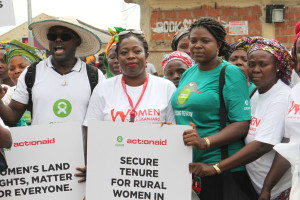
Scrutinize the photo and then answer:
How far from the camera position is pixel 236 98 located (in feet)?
10.9

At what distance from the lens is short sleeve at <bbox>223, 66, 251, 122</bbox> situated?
331 cm

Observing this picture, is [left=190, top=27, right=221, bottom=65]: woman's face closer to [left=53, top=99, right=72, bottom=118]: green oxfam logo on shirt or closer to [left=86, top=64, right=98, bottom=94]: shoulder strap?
[left=86, top=64, right=98, bottom=94]: shoulder strap

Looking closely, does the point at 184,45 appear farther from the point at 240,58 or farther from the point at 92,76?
the point at 92,76

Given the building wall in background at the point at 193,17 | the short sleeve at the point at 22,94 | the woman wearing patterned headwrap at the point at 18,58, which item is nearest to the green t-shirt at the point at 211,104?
the short sleeve at the point at 22,94

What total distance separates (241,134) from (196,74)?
0.63 metres

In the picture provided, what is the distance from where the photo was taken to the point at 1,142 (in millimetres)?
3045

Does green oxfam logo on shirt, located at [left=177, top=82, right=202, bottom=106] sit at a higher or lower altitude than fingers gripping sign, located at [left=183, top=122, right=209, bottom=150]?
higher

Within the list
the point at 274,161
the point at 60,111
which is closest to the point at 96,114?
the point at 60,111

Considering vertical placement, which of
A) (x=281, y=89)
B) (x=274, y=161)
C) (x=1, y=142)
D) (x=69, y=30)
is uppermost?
(x=69, y=30)

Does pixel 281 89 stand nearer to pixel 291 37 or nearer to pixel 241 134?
pixel 241 134

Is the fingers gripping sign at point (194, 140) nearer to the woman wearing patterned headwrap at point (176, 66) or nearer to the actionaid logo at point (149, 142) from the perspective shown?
the actionaid logo at point (149, 142)

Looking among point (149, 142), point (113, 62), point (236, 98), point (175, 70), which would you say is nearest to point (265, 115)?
point (236, 98)

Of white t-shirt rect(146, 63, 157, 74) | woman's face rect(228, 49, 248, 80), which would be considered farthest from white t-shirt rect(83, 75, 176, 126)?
white t-shirt rect(146, 63, 157, 74)

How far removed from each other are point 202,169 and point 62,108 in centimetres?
136
